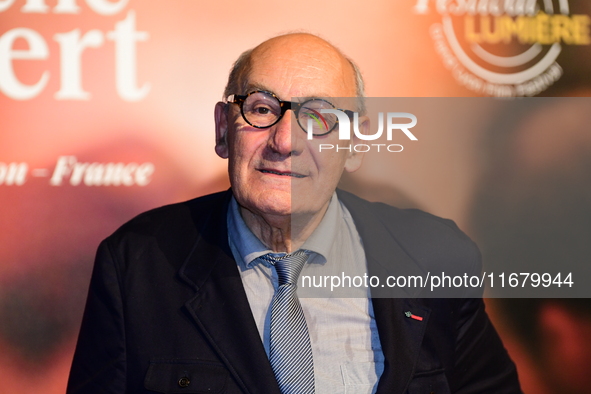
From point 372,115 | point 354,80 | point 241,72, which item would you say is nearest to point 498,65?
point 372,115

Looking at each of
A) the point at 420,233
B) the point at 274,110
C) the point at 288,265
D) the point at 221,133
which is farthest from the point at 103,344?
the point at 420,233

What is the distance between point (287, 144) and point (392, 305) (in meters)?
0.60

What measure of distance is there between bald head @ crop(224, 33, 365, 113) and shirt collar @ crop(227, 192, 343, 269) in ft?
1.28

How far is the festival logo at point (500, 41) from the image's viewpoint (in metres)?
2.13

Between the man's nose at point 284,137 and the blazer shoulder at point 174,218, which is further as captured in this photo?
the blazer shoulder at point 174,218

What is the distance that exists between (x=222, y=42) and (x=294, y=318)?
1101 millimetres

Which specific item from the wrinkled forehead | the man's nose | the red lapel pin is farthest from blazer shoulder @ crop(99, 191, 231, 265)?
the red lapel pin

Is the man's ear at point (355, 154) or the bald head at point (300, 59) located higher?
the bald head at point (300, 59)

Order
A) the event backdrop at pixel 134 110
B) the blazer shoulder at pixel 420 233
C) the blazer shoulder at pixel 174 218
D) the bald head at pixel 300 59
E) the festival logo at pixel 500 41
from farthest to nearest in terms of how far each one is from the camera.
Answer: the festival logo at pixel 500 41, the event backdrop at pixel 134 110, the blazer shoulder at pixel 420 233, the blazer shoulder at pixel 174 218, the bald head at pixel 300 59

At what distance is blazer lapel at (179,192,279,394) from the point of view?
1.50m

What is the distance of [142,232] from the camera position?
176 centimetres

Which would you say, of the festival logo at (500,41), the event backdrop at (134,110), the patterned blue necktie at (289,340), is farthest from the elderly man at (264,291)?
the festival logo at (500,41)

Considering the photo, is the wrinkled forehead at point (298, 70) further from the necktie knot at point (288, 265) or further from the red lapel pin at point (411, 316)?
the red lapel pin at point (411, 316)

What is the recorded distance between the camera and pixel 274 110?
5.24 feet
